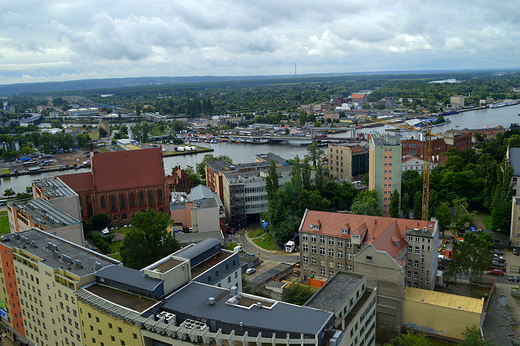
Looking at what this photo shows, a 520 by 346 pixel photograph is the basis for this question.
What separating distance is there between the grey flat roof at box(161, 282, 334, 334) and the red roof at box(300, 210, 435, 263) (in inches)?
393

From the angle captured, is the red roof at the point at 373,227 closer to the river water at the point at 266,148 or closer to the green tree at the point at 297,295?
the green tree at the point at 297,295

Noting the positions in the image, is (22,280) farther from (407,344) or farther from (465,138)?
(465,138)

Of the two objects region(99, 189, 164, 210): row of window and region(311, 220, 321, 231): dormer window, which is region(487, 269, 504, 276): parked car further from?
region(99, 189, 164, 210): row of window

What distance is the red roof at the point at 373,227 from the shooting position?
958 inches

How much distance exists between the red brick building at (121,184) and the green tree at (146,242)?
51.3 feet

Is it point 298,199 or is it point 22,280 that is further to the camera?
point 298,199

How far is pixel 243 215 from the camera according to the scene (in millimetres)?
40594

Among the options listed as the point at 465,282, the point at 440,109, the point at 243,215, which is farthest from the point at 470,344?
the point at 440,109

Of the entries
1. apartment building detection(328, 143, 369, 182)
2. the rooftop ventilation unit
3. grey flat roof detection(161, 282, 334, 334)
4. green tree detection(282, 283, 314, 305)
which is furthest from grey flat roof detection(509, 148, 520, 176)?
the rooftop ventilation unit

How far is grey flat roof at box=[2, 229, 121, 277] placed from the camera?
63.0 ft

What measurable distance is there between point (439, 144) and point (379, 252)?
4617 centimetres

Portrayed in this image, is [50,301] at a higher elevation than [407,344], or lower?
higher

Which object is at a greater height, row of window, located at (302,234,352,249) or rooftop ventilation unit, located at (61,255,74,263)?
rooftop ventilation unit, located at (61,255,74,263)

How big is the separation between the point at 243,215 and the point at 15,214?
19.0m
